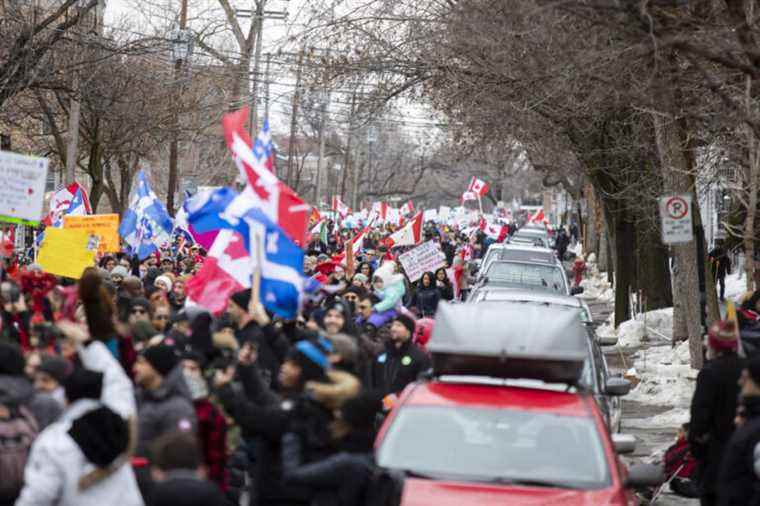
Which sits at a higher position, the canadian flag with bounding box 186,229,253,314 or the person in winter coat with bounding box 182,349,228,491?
the canadian flag with bounding box 186,229,253,314

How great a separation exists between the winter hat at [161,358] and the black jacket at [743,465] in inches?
124

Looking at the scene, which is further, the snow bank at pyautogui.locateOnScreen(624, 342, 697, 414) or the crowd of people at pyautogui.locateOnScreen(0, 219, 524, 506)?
the snow bank at pyautogui.locateOnScreen(624, 342, 697, 414)

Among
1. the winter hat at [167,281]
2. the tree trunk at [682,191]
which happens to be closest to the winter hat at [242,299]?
the winter hat at [167,281]

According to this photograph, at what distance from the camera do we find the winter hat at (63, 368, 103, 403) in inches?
281

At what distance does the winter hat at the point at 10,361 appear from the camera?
800 cm

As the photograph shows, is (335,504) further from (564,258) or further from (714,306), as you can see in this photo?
(564,258)

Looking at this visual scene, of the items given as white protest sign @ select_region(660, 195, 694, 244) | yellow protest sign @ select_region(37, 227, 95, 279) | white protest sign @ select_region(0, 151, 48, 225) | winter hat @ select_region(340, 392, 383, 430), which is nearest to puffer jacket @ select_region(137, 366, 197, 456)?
winter hat @ select_region(340, 392, 383, 430)

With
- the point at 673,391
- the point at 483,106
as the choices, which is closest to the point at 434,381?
the point at 673,391

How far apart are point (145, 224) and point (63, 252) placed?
724 centimetres

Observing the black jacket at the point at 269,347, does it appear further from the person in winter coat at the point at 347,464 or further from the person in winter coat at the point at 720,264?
the person in winter coat at the point at 720,264

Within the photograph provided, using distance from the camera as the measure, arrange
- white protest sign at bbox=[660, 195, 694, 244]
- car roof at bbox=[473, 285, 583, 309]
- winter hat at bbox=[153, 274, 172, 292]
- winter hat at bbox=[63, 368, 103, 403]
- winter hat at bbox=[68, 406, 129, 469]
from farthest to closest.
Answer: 1. white protest sign at bbox=[660, 195, 694, 244]
2. winter hat at bbox=[153, 274, 172, 292]
3. car roof at bbox=[473, 285, 583, 309]
4. winter hat at bbox=[63, 368, 103, 403]
5. winter hat at bbox=[68, 406, 129, 469]

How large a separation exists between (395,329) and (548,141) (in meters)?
21.2

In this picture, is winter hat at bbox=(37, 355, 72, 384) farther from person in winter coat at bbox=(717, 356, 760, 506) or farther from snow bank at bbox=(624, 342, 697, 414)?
snow bank at bbox=(624, 342, 697, 414)

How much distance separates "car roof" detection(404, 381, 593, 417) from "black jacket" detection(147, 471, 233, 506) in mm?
3204
